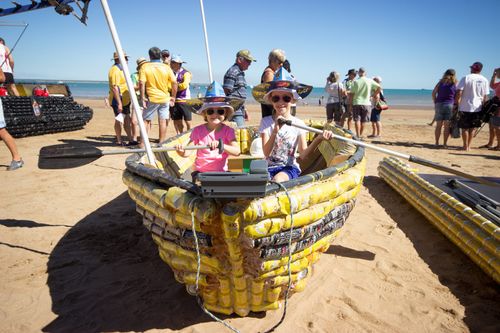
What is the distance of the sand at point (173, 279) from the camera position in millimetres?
2211

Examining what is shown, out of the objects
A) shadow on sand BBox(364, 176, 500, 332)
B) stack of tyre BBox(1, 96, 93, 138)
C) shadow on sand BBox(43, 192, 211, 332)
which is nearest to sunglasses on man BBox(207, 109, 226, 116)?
shadow on sand BBox(43, 192, 211, 332)

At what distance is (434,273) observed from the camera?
2.83 metres

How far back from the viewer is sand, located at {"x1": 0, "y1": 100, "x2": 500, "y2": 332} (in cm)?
221

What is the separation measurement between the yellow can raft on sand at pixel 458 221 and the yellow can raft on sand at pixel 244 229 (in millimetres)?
1398

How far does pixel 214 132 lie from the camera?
10.9 feet

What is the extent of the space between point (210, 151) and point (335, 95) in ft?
22.1

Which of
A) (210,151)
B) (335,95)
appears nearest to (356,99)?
(335,95)

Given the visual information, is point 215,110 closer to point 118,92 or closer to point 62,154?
point 62,154

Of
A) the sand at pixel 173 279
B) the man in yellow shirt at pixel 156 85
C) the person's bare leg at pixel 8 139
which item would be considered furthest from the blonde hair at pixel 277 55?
the person's bare leg at pixel 8 139

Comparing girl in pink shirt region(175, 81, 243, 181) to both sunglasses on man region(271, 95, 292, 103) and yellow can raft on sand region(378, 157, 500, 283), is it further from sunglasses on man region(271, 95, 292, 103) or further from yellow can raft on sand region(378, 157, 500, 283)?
yellow can raft on sand region(378, 157, 500, 283)

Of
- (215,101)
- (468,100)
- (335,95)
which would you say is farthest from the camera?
(335,95)

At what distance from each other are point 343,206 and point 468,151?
24.7ft

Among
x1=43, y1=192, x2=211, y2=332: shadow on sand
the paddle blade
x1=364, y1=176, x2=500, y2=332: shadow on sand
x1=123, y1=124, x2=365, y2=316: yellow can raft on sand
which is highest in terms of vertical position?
the paddle blade

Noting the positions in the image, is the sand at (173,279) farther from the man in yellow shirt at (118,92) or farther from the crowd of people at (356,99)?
the crowd of people at (356,99)
